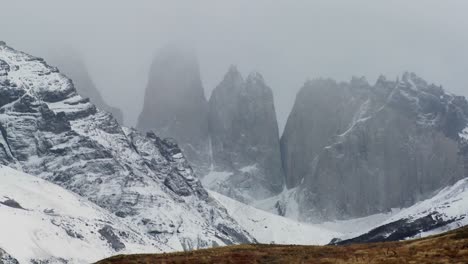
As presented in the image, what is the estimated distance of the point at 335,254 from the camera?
228 feet

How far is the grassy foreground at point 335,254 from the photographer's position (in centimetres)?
6325

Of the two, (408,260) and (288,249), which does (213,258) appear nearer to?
(288,249)

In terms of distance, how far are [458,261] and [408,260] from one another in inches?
144

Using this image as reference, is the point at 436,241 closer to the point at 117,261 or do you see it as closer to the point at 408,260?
the point at 408,260

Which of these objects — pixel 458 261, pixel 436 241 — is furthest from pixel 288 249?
pixel 458 261

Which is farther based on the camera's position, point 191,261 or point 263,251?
point 263,251

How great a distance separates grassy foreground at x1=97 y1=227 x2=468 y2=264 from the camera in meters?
63.2

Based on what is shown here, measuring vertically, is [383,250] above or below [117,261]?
above

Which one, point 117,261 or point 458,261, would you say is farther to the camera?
point 117,261

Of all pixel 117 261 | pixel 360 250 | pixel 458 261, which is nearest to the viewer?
pixel 458 261

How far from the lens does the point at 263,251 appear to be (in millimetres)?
71375

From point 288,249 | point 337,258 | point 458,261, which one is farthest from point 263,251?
point 458,261

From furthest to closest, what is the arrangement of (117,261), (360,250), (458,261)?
(360,250)
(117,261)
(458,261)

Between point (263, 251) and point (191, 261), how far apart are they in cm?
821
